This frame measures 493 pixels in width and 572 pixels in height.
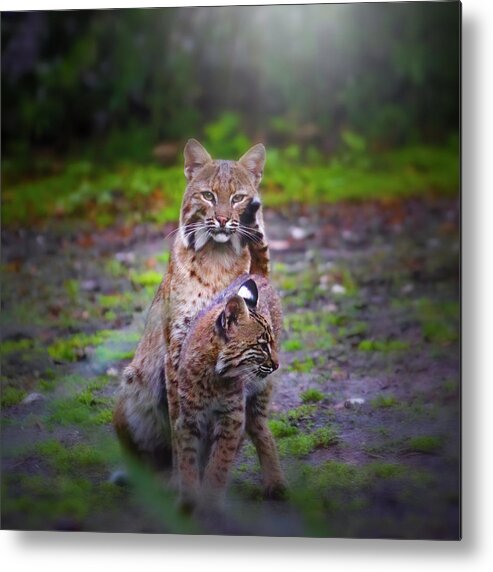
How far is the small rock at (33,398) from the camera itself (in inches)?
237

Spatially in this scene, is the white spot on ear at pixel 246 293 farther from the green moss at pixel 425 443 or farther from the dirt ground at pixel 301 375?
the green moss at pixel 425 443

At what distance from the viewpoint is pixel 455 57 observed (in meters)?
5.64

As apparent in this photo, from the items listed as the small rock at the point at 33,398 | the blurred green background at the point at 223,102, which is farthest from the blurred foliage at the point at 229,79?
the small rock at the point at 33,398

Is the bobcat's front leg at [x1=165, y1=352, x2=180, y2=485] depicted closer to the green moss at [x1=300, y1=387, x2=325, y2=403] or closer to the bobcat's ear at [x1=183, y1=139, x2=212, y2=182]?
the green moss at [x1=300, y1=387, x2=325, y2=403]

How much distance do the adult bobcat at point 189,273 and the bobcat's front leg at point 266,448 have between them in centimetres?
41

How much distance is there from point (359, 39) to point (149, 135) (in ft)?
4.09

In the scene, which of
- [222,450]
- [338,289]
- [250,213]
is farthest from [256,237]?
[222,450]

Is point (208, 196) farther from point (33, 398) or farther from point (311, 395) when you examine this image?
point (33, 398)

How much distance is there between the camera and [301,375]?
589 cm

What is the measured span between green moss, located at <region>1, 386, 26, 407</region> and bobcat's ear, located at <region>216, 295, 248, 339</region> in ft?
4.20

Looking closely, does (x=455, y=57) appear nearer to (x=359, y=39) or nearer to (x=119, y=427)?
(x=359, y=39)

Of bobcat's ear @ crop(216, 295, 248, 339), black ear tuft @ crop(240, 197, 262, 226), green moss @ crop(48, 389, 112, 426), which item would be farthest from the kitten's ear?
green moss @ crop(48, 389, 112, 426)

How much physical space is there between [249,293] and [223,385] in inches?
18.8

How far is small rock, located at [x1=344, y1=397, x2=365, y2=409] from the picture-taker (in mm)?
5820
